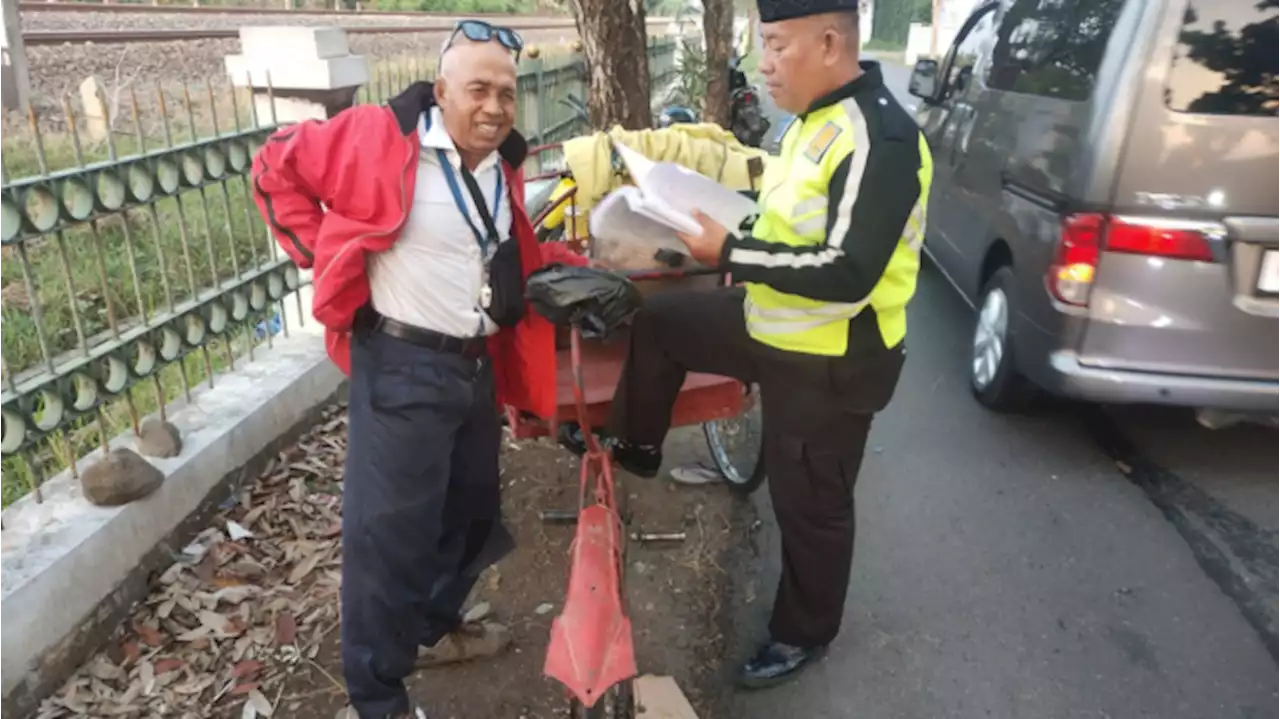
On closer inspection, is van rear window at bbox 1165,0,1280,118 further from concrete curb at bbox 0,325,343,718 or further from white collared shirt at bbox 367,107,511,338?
concrete curb at bbox 0,325,343,718

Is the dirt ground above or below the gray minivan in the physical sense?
below

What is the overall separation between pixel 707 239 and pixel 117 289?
14.4 ft

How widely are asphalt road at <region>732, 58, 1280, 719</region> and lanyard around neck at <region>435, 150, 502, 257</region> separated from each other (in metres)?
1.62

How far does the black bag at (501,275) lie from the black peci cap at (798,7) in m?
0.78

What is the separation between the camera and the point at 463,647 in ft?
9.98

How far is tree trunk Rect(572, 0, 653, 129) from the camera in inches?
228

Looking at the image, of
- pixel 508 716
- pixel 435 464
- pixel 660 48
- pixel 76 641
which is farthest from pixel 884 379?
pixel 660 48

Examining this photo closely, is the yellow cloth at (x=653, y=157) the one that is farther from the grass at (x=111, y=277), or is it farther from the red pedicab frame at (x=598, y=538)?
the grass at (x=111, y=277)

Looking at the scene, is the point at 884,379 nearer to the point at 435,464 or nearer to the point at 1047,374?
the point at 435,464

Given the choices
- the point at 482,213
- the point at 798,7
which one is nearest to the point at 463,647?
the point at 482,213

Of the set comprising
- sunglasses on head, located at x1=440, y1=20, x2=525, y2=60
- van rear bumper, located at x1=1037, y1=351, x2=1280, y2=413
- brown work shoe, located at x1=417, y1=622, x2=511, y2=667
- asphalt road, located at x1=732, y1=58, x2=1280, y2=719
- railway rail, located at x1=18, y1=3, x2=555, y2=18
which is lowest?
asphalt road, located at x1=732, y1=58, x2=1280, y2=719

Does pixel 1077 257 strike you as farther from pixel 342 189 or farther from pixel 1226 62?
pixel 342 189

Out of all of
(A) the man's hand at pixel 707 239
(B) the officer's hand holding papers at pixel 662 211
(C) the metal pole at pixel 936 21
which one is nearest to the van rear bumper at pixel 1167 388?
(B) the officer's hand holding papers at pixel 662 211

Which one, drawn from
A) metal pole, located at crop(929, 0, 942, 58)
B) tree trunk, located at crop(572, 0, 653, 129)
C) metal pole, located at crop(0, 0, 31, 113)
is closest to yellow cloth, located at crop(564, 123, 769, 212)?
tree trunk, located at crop(572, 0, 653, 129)
